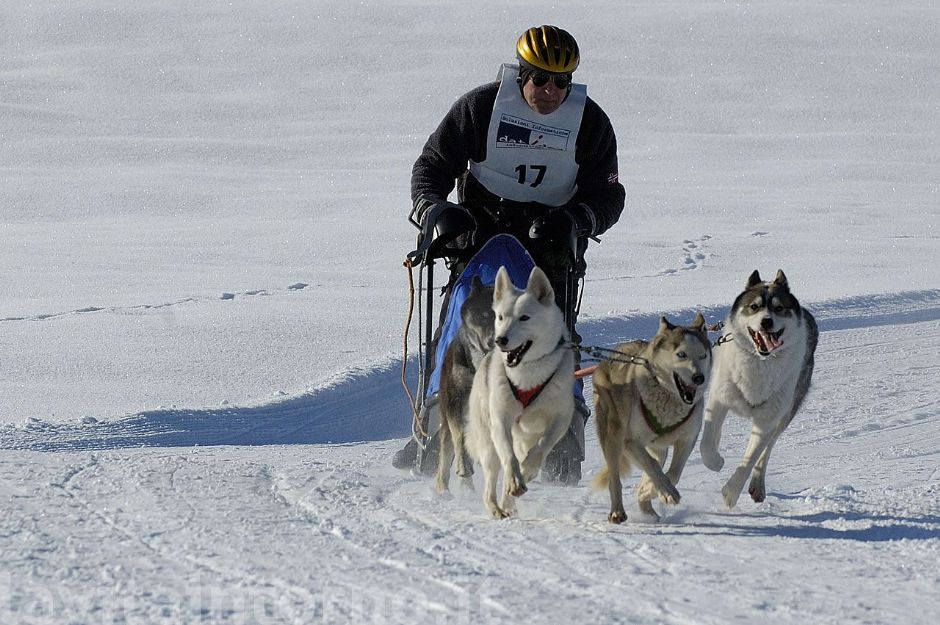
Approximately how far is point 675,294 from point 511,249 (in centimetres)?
520

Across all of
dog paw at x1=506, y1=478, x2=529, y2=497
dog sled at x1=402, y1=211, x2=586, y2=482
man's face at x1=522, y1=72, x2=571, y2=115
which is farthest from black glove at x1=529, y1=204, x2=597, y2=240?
dog paw at x1=506, y1=478, x2=529, y2=497

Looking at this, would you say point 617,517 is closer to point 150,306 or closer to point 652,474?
point 652,474

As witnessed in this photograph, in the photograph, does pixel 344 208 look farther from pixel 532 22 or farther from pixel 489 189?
pixel 532 22

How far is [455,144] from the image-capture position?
198 inches

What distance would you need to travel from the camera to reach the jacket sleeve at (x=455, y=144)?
4.98 meters

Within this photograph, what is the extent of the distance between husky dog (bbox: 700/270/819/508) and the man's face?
40.8 inches

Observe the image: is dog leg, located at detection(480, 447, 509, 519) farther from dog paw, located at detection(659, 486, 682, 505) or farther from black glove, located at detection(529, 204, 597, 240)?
black glove, located at detection(529, 204, 597, 240)

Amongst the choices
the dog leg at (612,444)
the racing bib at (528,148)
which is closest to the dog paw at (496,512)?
the dog leg at (612,444)

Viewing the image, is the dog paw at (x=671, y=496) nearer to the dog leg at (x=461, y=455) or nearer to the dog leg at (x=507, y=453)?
the dog leg at (x=507, y=453)

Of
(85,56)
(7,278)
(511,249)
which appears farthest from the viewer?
(85,56)

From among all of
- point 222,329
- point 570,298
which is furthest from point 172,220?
point 570,298

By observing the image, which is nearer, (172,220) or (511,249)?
(511,249)

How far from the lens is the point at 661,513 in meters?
4.33

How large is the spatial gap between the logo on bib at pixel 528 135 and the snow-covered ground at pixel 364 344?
1311 mm
